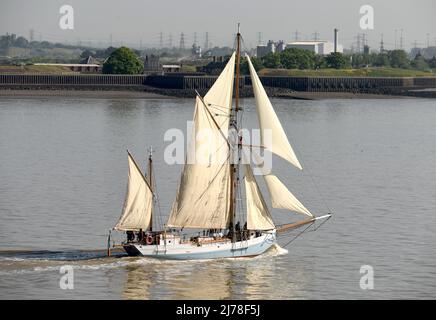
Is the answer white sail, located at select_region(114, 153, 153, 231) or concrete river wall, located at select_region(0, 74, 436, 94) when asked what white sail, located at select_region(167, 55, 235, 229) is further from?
concrete river wall, located at select_region(0, 74, 436, 94)

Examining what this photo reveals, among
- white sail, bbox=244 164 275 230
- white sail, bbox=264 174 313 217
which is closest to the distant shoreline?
white sail, bbox=264 174 313 217

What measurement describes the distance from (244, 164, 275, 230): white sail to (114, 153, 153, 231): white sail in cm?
436

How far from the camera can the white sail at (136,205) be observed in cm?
5141

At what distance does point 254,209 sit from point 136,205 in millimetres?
5248

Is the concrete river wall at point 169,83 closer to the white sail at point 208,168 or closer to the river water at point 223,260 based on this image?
the river water at point 223,260

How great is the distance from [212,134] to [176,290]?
938cm

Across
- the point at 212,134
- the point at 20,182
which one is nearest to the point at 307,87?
the point at 20,182

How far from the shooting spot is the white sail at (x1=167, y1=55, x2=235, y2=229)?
53.5 m

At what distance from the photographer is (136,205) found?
51594 mm

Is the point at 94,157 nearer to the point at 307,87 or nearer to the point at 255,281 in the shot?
the point at 255,281

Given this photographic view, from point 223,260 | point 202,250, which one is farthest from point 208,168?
point 223,260

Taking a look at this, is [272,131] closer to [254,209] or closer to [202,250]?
[254,209]

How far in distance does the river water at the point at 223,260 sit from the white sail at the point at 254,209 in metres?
1.42
